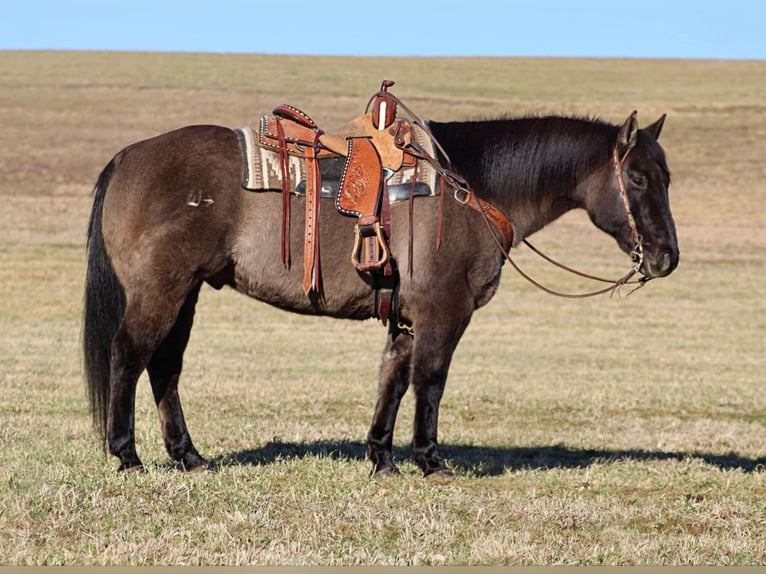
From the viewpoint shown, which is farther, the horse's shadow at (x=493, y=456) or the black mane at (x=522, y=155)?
the horse's shadow at (x=493, y=456)

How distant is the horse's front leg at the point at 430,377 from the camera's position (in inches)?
280

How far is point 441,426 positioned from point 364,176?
179 inches

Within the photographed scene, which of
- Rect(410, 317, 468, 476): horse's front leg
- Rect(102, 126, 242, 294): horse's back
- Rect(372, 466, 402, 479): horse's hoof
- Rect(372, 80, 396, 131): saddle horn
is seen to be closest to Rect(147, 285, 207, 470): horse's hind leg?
Rect(102, 126, 242, 294): horse's back

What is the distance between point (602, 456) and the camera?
915 centimetres

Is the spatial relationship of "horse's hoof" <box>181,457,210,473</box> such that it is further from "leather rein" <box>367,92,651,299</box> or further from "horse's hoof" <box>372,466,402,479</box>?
"leather rein" <box>367,92,651,299</box>

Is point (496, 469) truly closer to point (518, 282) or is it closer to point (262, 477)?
point (262, 477)

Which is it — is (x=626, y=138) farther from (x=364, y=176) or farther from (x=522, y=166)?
(x=364, y=176)

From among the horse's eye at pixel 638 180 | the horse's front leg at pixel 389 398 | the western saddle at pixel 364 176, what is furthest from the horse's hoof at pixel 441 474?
the horse's eye at pixel 638 180

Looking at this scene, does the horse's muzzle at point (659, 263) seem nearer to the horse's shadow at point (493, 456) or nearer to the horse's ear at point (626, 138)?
the horse's ear at point (626, 138)

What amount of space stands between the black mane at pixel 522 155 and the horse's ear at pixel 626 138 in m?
0.13

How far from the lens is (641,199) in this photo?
24.0ft

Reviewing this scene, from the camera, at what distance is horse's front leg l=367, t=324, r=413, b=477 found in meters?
7.37

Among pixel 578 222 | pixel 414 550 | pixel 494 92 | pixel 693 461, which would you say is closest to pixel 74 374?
pixel 693 461

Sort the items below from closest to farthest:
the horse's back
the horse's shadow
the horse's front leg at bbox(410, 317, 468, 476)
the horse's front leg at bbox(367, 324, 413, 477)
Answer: the horse's back
the horse's front leg at bbox(410, 317, 468, 476)
the horse's front leg at bbox(367, 324, 413, 477)
the horse's shadow
